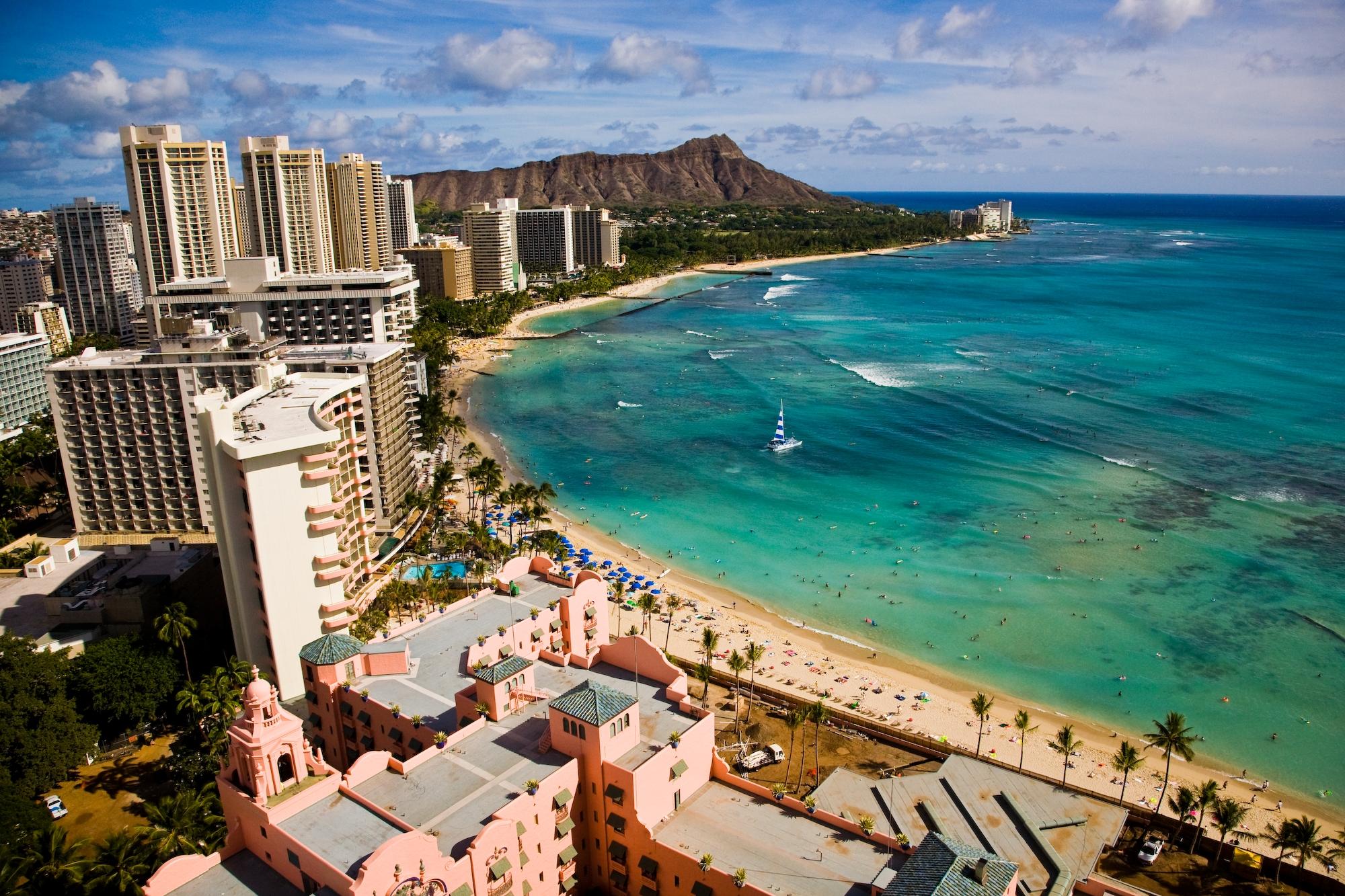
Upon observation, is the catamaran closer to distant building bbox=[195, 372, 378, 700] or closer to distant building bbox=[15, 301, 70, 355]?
distant building bbox=[195, 372, 378, 700]

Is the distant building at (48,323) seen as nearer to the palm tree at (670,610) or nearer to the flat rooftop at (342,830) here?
the palm tree at (670,610)

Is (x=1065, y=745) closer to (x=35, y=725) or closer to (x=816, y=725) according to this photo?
(x=816, y=725)

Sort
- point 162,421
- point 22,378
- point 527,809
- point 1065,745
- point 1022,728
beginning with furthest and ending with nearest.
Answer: point 22,378
point 162,421
point 1022,728
point 1065,745
point 527,809

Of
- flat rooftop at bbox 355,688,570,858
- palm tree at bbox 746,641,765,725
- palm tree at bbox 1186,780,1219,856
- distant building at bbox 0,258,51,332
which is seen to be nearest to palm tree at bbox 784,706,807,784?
palm tree at bbox 746,641,765,725

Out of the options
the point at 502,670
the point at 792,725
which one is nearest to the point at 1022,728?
the point at 792,725

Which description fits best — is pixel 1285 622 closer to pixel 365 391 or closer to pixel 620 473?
pixel 620 473

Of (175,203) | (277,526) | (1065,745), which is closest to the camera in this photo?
(1065,745)

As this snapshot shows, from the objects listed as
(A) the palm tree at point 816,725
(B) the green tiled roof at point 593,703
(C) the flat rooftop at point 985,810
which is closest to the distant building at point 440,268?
(A) the palm tree at point 816,725
